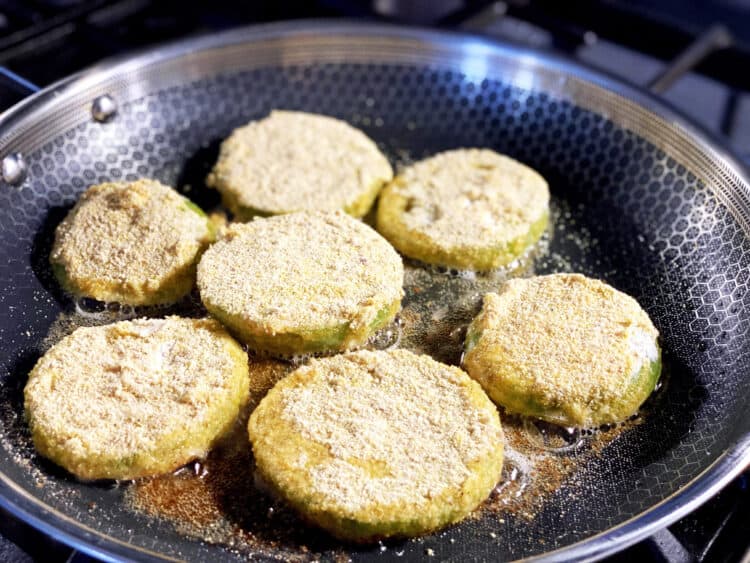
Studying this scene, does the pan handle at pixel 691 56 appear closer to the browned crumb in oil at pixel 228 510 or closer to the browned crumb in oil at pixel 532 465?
the browned crumb in oil at pixel 532 465

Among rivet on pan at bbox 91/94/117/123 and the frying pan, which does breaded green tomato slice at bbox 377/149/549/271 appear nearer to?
the frying pan

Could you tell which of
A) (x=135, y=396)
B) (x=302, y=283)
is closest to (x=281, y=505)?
(x=135, y=396)

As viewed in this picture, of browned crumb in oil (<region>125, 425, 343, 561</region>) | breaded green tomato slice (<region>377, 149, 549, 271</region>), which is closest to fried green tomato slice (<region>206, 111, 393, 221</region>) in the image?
breaded green tomato slice (<region>377, 149, 549, 271</region>)

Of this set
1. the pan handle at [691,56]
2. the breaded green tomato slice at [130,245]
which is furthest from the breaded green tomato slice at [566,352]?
the pan handle at [691,56]

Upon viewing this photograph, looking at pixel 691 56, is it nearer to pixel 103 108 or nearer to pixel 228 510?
pixel 103 108

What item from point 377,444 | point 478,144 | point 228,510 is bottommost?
point 228,510

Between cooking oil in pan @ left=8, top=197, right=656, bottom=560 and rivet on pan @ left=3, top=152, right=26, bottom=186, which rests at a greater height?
rivet on pan @ left=3, top=152, right=26, bottom=186
